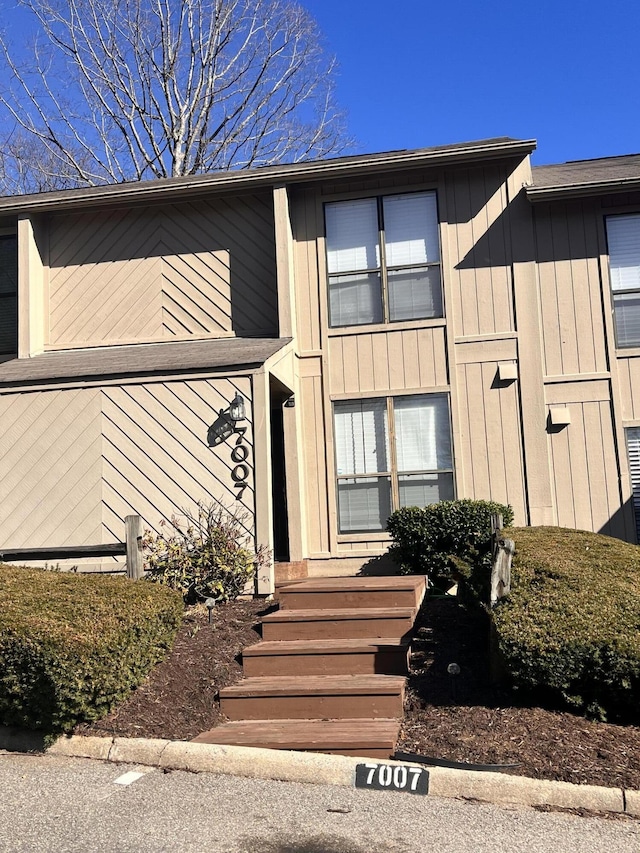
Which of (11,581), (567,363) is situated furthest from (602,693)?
(567,363)

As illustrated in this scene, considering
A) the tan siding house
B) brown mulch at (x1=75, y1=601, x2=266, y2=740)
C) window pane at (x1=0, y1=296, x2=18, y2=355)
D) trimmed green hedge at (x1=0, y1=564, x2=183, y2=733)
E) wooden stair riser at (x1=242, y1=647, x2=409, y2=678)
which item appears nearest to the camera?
trimmed green hedge at (x1=0, y1=564, x2=183, y2=733)

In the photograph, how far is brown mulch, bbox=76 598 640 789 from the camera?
16.6ft

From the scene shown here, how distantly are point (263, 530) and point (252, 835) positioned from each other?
15.6ft

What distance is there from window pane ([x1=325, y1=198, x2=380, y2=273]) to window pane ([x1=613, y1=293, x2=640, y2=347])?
319cm

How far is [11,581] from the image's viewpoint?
6984 mm

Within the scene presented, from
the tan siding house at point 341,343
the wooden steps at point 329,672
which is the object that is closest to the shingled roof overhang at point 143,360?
the tan siding house at point 341,343

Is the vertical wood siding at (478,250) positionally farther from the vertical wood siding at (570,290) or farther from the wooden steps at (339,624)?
the wooden steps at (339,624)

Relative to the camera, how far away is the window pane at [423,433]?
10586mm

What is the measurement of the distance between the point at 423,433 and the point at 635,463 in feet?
8.69

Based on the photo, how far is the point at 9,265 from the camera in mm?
12008

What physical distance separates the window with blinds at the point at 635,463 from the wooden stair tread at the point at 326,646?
446cm

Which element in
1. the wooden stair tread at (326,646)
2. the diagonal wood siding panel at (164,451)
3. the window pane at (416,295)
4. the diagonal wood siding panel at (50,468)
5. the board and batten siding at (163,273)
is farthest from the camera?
the board and batten siding at (163,273)

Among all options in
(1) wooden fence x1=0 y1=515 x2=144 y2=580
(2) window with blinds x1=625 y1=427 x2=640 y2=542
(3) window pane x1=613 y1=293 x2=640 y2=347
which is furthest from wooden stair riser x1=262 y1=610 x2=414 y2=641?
(3) window pane x1=613 y1=293 x2=640 y2=347

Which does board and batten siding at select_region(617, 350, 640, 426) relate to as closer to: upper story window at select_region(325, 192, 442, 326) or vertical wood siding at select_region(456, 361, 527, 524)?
vertical wood siding at select_region(456, 361, 527, 524)
